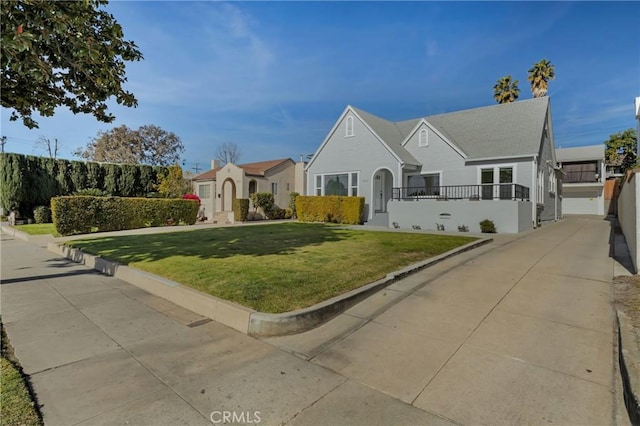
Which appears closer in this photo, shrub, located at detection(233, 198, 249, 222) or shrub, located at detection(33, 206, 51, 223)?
shrub, located at detection(33, 206, 51, 223)

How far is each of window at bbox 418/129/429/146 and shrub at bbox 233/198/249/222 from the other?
13.5 meters

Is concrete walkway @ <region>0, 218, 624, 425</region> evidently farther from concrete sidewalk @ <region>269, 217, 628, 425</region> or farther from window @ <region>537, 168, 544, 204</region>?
window @ <region>537, 168, 544, 204</region>

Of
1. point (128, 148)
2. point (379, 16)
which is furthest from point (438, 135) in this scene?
point (128, 148)

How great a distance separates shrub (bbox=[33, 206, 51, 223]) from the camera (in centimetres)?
2261

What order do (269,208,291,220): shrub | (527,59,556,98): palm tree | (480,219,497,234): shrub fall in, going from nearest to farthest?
1. (480,219,497,234): shrub
2. (269,208,291,220): shrub
3. (527,59,556,98): palm tree

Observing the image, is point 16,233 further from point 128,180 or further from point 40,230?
point 128,180

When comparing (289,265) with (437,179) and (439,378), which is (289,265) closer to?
(439,378)

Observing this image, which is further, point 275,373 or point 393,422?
point 275,373

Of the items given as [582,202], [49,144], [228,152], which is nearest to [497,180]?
[582,202]

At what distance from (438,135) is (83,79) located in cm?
1786

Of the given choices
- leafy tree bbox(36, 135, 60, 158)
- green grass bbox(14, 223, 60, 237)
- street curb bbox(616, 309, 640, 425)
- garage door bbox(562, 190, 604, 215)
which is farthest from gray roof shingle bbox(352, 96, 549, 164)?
leafy tree bbox(36, 135, 60, 158)

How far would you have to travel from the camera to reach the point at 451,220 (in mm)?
15719

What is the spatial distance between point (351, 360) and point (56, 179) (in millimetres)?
30734

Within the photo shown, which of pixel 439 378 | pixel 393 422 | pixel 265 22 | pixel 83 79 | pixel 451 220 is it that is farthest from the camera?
pixel 451 220
